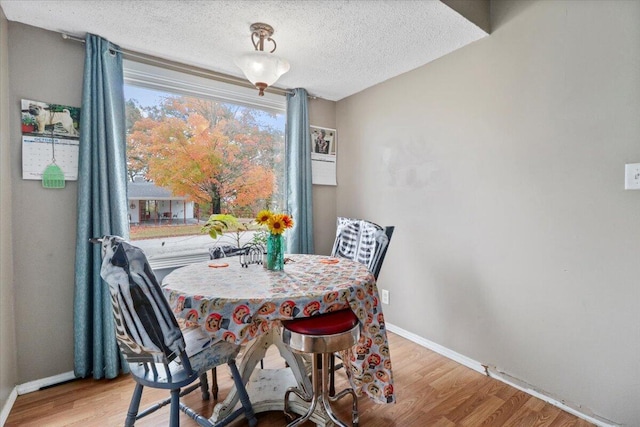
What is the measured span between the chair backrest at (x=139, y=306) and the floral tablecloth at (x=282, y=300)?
0.10 m

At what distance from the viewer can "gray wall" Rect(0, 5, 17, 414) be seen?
168 cm

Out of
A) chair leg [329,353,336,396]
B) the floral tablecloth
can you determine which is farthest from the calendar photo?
chair leg [329,353,336,396]

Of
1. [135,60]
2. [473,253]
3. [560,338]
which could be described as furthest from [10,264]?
[560,338]

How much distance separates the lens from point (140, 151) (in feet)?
7.71

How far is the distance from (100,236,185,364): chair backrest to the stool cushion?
0.47m

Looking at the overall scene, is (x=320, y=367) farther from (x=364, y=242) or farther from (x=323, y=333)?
(x=364, y=242)

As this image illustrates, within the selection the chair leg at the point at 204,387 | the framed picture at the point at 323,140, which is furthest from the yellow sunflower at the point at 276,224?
the framed picture at the point at 323,140

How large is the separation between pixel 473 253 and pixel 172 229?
2.34m

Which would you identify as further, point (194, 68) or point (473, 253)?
point (194, 68)

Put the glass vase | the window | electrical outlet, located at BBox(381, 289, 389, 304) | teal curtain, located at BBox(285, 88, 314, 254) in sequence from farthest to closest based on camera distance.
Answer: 1. teal curtain, located at BBox(285, 88, 314, 254)
2. electrical outlet, located at BBox(381, 289, 389, 304)
3. the window
4. the glass vase

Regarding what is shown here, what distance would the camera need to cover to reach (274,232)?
1.70 m

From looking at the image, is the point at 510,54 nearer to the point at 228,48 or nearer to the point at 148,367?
the point at 228,48

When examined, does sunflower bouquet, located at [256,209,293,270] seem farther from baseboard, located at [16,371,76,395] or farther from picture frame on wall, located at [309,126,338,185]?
baseboard, located at [16,371,76,395]

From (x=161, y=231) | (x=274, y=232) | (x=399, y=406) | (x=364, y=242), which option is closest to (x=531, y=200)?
(x=364, y=242)
